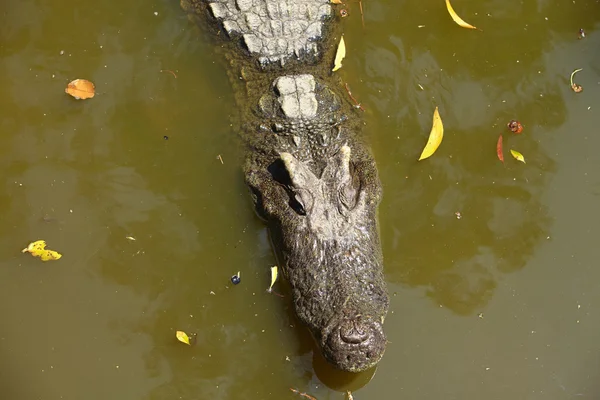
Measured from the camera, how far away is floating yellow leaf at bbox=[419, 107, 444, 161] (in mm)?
3959

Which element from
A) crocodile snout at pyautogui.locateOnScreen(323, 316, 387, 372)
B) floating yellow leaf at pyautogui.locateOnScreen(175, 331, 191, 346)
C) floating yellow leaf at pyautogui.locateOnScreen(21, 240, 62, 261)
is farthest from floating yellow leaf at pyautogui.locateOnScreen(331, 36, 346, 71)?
floating yellow leaf at pyautogui.locateOnScreen(21, 240, 62, 261)

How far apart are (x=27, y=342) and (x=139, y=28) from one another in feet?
8.56

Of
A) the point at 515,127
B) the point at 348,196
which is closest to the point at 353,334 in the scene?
the point at 348,196

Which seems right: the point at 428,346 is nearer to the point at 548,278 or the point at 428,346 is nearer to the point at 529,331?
the point at 529,331

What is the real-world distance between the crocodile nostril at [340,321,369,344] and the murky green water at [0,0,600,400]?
0.53 metres

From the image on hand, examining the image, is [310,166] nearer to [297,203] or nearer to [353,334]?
[297,203]

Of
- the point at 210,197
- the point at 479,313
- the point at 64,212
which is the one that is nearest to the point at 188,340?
the point at 210,197

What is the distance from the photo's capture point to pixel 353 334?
2.90 metres

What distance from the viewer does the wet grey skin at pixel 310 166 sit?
121 inches

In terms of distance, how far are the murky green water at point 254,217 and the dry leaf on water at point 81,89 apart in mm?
59

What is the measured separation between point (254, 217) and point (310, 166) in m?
0.57

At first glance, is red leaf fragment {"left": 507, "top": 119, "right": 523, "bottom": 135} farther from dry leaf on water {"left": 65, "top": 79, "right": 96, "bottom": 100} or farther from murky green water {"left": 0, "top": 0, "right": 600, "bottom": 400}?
dry leaf on water {"left": 65, "top": 79, "right": 96, "bottom": 100}

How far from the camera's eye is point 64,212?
3844mm

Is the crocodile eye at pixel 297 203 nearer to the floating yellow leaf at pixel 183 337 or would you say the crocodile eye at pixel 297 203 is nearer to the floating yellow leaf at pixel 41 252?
the floating yellow leaf at pixel 183 337
